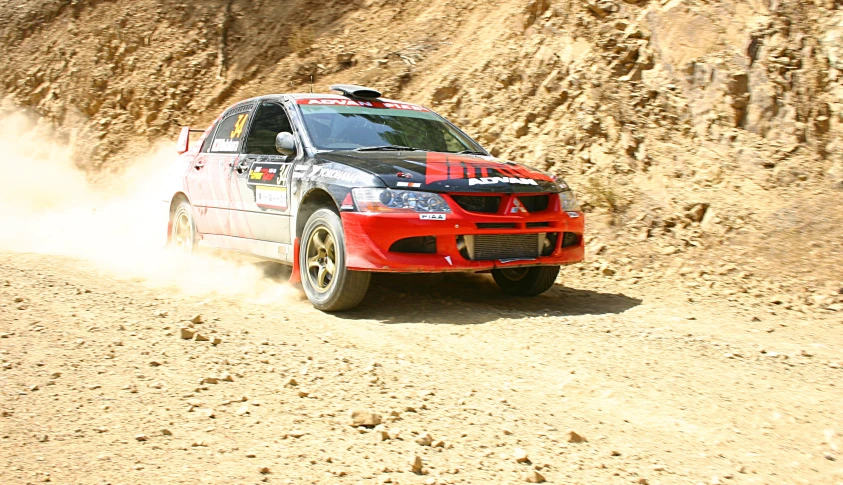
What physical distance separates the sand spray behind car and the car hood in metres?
1.35

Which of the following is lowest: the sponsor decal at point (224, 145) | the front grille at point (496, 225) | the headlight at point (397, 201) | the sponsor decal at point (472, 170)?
the front grille at point (496, 225)

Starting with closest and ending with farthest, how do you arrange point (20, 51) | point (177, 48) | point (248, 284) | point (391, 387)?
point (391, 387)
point (248, 284)
point (177, 48)
point (20, 51)

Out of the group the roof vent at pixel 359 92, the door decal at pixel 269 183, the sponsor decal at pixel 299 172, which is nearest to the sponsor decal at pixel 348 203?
the sponsor decal at pixel 299 172

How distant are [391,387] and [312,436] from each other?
753mm

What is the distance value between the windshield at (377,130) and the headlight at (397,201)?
3.09 ft

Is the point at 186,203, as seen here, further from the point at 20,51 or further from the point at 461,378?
the point at 20,51

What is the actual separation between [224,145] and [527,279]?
305 cm

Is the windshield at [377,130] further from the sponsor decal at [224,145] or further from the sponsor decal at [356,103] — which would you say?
the sponsor decal at [224,145]

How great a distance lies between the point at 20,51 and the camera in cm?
1759

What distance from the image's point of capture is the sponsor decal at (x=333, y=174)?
5891 millimetres

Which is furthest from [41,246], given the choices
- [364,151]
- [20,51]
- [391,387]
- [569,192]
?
[20,51]

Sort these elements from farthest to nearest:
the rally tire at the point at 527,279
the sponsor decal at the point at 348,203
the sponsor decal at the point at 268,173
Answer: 1. the rally tire at the point at 527,279
2. the sponsor decal at the point at 268,173
3. the sponsor decal at the point at 348,203

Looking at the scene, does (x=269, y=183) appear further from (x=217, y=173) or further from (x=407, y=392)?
(x=407, y=392)

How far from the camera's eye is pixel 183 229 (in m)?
8.50
